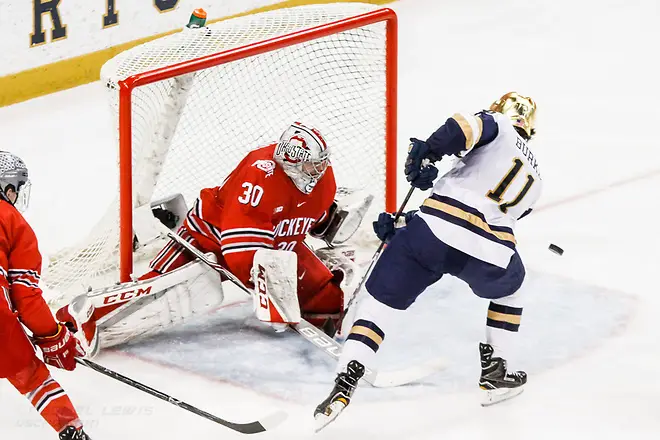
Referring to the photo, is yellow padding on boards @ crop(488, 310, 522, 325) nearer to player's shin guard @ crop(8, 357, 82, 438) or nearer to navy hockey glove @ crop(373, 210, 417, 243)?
navy hockey glove @ crop(373, 210, 417, 243)

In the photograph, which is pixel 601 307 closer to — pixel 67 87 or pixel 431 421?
pixel 431 421

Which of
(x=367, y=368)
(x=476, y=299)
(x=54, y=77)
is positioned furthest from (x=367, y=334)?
(x=54, y=77)

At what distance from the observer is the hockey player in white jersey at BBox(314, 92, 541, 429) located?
3.32m

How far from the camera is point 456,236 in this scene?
333cm

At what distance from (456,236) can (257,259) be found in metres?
0.64

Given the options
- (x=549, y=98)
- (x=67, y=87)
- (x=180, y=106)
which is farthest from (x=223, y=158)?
(x=549, y=98)

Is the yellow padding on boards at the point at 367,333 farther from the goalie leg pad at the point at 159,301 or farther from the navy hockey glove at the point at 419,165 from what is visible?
the goalie leg pad at the point at 159,301

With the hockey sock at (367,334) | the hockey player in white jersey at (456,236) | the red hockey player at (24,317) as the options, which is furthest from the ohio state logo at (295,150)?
the red hockey player at (24,317)

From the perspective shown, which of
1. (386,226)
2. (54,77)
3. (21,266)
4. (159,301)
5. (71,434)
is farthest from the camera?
(54,77)

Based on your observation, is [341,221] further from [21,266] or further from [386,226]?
[21,266]

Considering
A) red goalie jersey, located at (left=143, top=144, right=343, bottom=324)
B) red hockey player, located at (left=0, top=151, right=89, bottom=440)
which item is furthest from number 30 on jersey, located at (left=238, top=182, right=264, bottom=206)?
red hockey player, located at (left=0, top=151, right=89, bottom=440)

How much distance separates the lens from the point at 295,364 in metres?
3.82

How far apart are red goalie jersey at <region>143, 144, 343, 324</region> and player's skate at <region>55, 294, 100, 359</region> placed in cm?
28

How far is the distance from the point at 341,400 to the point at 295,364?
20.5 inches
